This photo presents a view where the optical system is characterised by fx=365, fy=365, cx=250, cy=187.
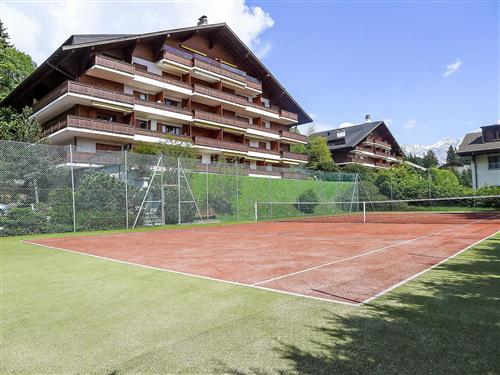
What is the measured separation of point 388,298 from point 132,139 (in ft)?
88.0

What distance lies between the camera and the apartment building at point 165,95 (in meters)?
26.4

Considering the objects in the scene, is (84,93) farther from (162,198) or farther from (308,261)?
(308,261)

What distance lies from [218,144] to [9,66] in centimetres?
2012

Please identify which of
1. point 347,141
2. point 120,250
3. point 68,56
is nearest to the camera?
point 120,250

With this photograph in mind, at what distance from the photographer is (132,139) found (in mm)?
28219

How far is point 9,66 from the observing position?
3309cm

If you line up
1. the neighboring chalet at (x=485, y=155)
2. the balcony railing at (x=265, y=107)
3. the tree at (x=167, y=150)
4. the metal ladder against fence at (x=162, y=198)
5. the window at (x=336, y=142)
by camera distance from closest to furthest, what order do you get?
the metal ladder against fence at (x=162, y=198) < the tree at (x=167, y=150) < the neighboring chalet at (x=485, y=155) < the balcony railing at (x=265, y=107) < the window at (x=336, y=142)

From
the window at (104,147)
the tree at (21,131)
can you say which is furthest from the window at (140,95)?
the tree at (21,131)

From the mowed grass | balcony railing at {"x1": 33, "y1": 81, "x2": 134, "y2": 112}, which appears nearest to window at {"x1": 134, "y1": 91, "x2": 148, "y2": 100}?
balcony railing at {"x1": 33, "y1": 81, "x2": 134, "y2": 112}

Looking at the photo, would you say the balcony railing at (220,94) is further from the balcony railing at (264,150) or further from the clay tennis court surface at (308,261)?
the clay tennis court surface at (308,261)

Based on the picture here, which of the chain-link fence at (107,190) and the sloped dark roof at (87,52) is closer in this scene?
the chain-link fence at (107,190)

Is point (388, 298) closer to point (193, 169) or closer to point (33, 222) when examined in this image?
point (33, 222)

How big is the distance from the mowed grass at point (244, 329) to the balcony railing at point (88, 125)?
70.9ft

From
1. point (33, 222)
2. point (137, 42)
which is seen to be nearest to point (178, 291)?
point (33, 222)
